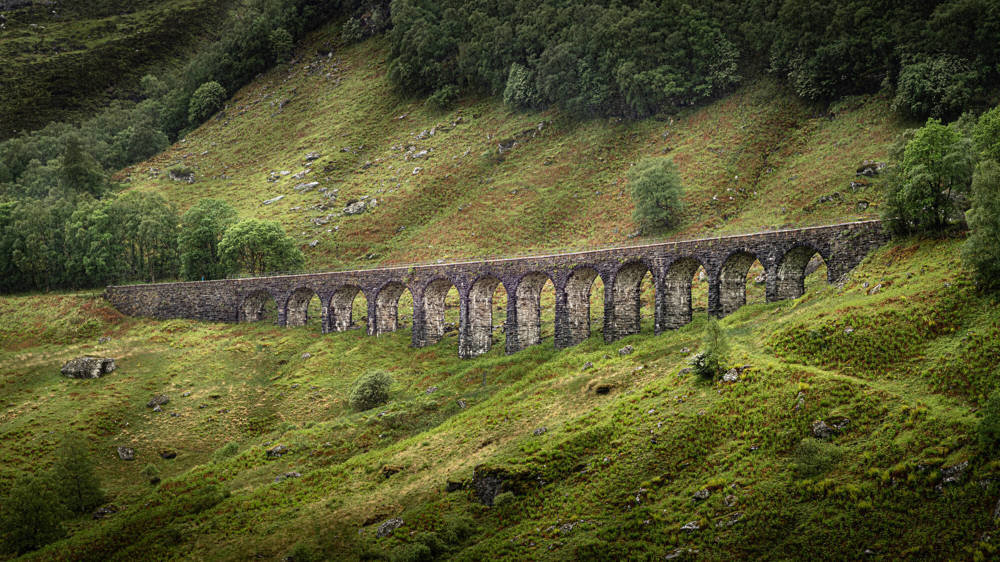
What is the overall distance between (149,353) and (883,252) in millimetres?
71746

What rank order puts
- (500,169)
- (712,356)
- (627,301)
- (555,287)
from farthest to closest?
1. (500,169)
2. (555,287)
3. (627,301)
4. (712,356)

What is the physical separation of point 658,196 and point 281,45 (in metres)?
140

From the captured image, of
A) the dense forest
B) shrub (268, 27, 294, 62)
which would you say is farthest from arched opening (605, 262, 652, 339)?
shrub (268, 27, 294, 62)

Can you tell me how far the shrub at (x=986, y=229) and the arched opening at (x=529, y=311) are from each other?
33.1m

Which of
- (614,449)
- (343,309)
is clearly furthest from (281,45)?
(614,449)

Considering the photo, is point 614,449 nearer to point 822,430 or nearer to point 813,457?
point 813,457

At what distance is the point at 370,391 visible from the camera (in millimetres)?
53031

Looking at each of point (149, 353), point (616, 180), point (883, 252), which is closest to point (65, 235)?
point (149, 353)

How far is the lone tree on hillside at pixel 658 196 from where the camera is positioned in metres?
77.5

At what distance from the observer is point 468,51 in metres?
125

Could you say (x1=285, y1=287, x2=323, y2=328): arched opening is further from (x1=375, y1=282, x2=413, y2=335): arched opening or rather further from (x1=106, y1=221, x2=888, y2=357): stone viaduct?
(x1=375, y1=282, x2=413, y2=335): arched opening

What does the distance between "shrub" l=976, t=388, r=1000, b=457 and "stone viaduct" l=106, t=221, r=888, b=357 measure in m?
21.0

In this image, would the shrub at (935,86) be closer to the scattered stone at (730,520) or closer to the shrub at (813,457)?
the shrub at (813,457)

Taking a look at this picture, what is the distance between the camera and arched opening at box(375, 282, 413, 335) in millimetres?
70750
